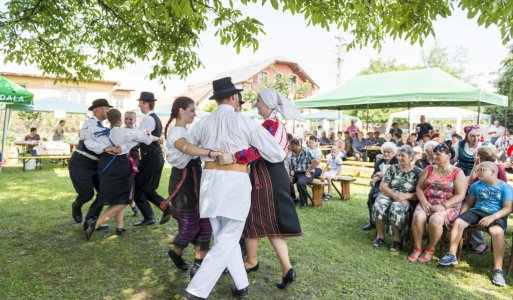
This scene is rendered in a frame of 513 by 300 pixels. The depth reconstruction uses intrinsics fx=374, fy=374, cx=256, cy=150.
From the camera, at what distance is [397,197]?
472 centimetres

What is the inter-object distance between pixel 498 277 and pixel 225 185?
297 cm

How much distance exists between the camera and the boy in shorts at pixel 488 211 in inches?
155

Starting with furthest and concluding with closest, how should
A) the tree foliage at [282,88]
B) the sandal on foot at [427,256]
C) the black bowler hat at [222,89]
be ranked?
the tree foliage at [282,88] → the sandal on foot at [427,256] → the black bowler hat at [222,89]

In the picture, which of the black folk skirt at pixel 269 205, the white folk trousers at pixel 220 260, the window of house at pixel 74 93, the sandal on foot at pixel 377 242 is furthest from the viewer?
the window of house at pixel 74 93

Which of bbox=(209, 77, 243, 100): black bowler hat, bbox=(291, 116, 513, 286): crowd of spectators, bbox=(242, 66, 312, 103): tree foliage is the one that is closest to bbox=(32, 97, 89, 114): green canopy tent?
bbox=(291, 116, 513, 286): crowd of spectators

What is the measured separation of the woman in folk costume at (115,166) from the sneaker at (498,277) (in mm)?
4079

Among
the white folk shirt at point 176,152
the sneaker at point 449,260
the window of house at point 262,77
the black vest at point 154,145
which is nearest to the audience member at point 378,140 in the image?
the sneaker at point 449,260

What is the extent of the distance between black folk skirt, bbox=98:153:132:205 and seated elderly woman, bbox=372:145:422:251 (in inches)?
126

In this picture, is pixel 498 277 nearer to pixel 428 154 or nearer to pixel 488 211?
pixel 488 211

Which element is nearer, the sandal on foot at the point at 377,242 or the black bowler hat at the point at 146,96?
the sandal on foot at the point at 377,242

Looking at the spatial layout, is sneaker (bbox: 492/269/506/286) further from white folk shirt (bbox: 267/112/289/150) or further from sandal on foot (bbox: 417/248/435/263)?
white folk shirt (bbox: 267/112/289/150)

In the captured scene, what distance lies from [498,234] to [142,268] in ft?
12.1

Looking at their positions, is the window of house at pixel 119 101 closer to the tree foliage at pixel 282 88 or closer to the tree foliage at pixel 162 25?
the tree foliage at pixel 282 88

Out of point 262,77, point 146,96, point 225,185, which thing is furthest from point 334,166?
point 262,77
